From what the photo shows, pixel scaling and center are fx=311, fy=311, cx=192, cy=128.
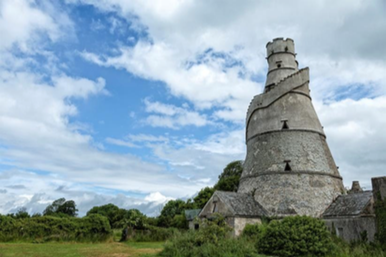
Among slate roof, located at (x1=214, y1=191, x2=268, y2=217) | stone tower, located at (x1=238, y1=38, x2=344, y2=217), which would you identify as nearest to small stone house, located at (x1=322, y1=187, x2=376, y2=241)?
stone tower, located at (x1=238, y1=38, x2=344, y2=217)

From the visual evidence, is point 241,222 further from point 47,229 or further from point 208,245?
point 47,229

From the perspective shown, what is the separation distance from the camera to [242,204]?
24547 millimetres

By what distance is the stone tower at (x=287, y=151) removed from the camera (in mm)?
24125

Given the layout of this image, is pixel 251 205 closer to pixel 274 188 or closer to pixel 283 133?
pixel 274 188

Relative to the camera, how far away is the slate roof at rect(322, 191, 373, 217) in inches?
822

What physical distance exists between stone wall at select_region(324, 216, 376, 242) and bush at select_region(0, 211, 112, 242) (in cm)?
1806

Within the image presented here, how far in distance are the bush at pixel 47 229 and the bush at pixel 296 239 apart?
53.3ft

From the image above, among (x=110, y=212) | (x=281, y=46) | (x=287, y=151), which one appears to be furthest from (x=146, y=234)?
(x=110, y=212)

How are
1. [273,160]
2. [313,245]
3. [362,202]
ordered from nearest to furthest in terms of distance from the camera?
[313,245]
[362,202]
[273,160]

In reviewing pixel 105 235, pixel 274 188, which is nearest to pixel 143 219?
pixel 105 235

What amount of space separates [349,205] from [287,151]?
20.1 feet

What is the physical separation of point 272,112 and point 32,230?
22269mm

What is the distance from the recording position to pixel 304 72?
28.6 m

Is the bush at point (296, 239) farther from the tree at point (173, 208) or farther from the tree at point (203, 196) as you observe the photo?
the tree at point (173, 208)
